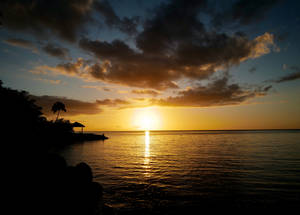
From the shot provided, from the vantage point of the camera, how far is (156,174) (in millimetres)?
15773

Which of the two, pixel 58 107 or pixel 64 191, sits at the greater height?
pixel 58 107

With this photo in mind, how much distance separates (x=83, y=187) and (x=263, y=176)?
16.5m

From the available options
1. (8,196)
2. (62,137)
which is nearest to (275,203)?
(8,196)

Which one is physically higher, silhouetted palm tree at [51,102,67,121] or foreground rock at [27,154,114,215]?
silhouetted palm tree at [51,102,67,121]

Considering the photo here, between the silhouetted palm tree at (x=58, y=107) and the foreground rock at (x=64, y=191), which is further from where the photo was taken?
the silhouetted palm tree at (x=58, y=107)

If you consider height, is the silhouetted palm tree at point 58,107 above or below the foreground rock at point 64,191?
above

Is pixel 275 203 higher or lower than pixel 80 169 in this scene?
lower

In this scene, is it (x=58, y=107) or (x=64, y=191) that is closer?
(x=64, y=191)

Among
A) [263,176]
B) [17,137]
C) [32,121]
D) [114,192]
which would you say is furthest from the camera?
[32,121]

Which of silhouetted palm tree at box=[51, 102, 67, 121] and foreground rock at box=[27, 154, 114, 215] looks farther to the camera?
silhouetted palm tree at box=[51, 102, 67, 121]

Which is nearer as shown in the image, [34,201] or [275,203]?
[34,201]

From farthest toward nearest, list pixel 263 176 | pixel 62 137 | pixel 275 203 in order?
pixel 62 137, pixel 263 176, pixel 275 203

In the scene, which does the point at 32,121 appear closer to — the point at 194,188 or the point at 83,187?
the point at 83,187

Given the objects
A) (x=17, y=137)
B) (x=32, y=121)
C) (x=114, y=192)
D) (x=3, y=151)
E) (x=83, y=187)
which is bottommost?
(x=114, y=192)
